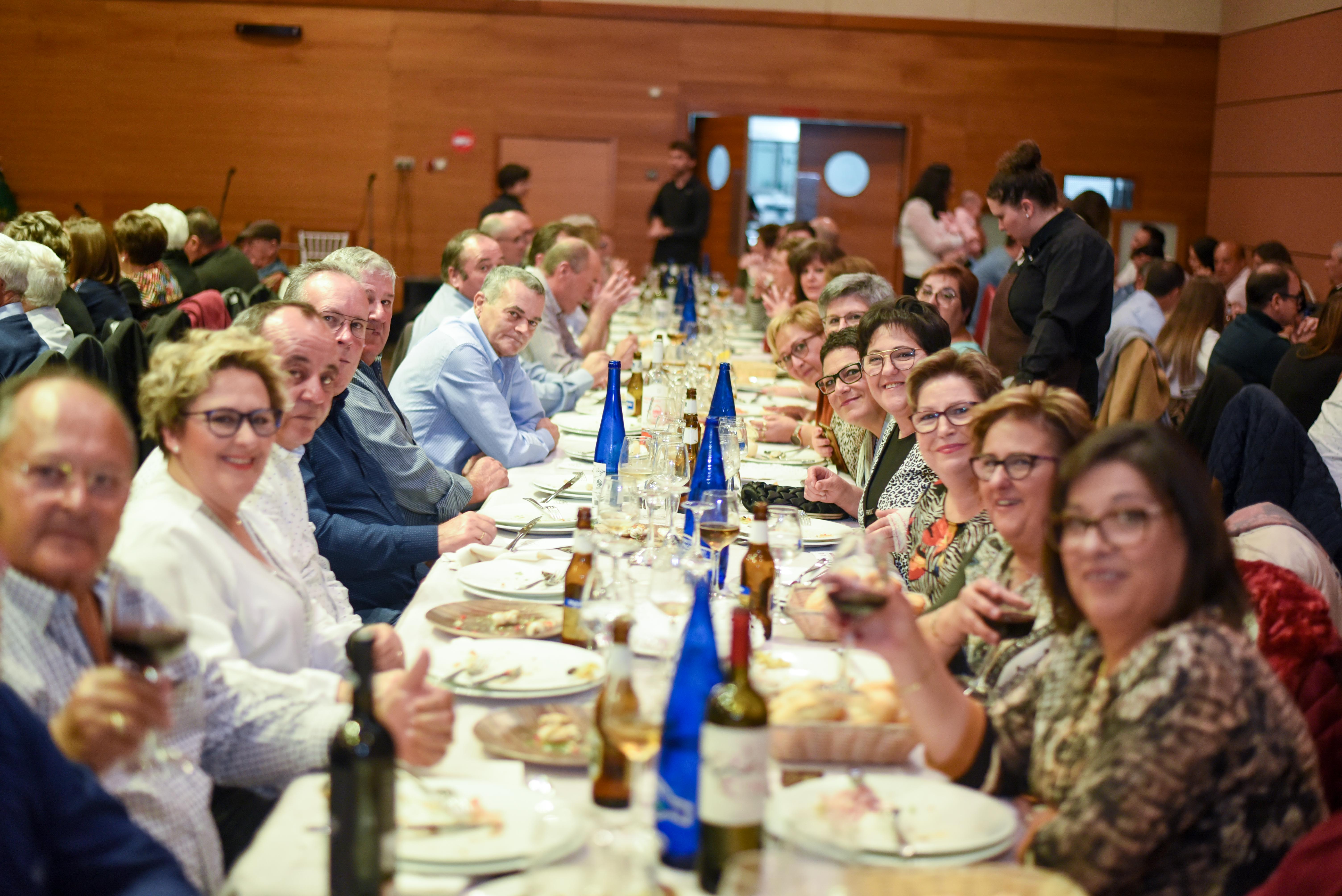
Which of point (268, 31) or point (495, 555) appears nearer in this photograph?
point (495, 555)

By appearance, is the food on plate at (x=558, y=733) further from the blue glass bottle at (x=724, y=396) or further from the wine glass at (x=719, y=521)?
the blue glass bottle at (x=724, y=396)

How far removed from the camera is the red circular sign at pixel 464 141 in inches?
447

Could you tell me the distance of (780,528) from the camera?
2.09 m

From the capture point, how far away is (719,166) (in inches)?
453

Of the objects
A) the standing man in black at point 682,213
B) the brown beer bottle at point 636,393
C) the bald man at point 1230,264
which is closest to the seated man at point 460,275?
the brown beer bottle at point 636,393

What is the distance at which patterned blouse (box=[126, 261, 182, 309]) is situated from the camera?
643 centimetres

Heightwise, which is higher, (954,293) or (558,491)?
(954,293)

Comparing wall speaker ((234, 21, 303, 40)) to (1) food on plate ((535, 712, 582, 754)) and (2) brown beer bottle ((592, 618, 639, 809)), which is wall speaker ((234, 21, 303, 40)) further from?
(2) brown beer bottle ((592, 618, 639, 809))

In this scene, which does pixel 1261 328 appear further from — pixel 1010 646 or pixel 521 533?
pixel 1010 646

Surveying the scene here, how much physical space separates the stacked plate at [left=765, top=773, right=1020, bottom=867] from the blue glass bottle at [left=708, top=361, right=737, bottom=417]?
2.24 meters

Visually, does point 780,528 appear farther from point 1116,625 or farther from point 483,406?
point 483,406

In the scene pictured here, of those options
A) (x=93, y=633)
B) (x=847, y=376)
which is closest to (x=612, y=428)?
(x=847, y=376)

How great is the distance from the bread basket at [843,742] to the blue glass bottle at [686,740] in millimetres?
189

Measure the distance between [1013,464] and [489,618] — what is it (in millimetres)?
925
